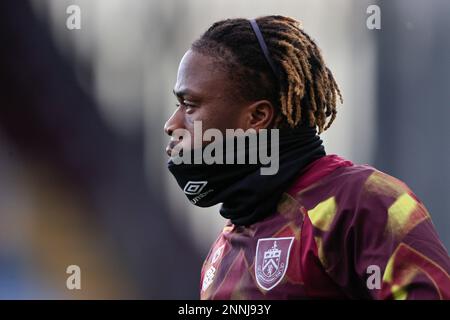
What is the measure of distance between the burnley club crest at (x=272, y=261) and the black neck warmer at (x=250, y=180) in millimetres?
139

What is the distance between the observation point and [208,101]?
2527 millimetres

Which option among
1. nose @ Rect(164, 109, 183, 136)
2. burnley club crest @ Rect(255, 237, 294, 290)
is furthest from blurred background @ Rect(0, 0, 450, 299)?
burnley club crest @ Rect(255, 237, 294, 290)

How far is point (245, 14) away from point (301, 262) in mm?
4108

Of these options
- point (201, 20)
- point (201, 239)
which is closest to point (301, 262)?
point (201, 239)

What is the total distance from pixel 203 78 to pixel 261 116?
216 mm

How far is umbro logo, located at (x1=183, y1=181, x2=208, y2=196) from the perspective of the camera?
257cm

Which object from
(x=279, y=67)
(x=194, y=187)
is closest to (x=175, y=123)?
(x=194, y=187)

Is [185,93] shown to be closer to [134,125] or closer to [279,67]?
[279,67]

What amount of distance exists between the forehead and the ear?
11 centimetres

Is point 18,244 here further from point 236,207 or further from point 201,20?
point 236,207

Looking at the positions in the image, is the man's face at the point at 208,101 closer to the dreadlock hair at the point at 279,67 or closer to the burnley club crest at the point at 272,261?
the dreadlock hair at the point at 279,67

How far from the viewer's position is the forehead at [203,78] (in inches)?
99.3

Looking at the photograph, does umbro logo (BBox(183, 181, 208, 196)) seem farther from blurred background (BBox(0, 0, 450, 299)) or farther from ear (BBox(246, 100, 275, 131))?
blurred background (BBox(0, 0, 450, 299))
